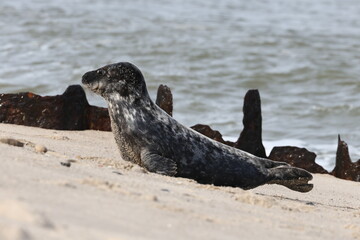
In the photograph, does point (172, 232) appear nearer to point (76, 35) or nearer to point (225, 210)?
point (225, 210)

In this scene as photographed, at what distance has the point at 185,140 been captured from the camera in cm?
634

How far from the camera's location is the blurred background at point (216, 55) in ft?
44.0

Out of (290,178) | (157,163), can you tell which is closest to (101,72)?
(157,163)

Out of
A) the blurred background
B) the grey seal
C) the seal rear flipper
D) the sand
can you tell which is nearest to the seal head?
the grey seal

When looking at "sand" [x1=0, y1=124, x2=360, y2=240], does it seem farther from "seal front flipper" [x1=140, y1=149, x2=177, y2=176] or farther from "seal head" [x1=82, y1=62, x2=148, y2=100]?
"seal head" [x1=82, y1=62, x2=148, y2=100]

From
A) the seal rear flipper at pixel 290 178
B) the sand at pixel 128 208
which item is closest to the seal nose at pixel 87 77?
the sand at pixel 128 208

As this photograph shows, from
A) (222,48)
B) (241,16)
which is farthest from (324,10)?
(222,48)

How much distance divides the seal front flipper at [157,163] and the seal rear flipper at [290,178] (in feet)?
2.87

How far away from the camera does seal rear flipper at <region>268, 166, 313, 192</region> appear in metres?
6.58

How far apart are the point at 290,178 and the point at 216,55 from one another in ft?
40.4

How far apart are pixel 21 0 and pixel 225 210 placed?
23.2 metres

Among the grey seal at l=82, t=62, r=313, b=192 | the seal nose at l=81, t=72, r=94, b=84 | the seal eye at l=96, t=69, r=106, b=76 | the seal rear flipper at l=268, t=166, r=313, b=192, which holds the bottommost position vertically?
the seal rear flipper at l=268, t=166, r=313, b=192

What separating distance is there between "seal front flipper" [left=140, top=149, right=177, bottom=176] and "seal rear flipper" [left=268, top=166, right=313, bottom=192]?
873 millimetres

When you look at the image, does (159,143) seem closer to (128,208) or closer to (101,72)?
(101,72)
